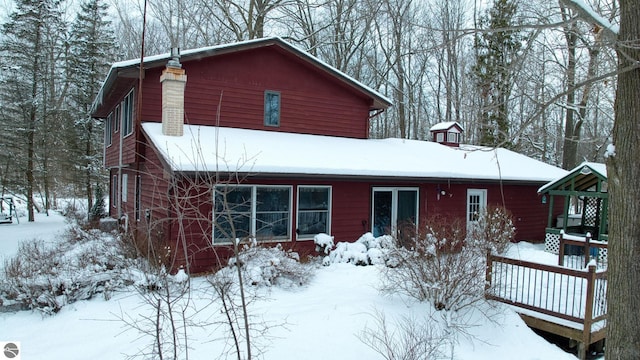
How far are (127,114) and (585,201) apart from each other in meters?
14.1

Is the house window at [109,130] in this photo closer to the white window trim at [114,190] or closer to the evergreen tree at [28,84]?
the white window trim at [114,190]

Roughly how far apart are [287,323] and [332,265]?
360 centimetres

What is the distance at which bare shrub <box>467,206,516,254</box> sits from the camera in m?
8.11

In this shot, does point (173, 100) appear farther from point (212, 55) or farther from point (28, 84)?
point (28, 84)

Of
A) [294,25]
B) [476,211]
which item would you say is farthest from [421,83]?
[476,211]

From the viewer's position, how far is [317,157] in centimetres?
1061

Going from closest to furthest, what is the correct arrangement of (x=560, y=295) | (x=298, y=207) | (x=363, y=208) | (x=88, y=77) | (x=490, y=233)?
(x=560, y=295), (x=490, y=233), (x=298, y=207), (x=363, y=208), (x=88, y=77)

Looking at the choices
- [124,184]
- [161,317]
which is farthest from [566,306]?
[124,184]

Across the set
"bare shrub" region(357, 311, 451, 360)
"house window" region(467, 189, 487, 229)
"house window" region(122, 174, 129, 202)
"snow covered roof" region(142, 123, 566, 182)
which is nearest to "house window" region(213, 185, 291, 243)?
"snow covered roof" region(142, 123, 566, 182)

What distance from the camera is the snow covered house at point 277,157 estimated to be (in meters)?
9.32

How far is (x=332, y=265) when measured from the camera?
946 centimetres

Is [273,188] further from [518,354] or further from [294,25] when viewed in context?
[294,25]

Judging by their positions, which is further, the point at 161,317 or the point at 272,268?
the point at 272,268

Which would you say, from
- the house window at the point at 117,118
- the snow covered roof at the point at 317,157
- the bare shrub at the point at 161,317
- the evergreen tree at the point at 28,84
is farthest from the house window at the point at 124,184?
the evergreen tree at the point at 28,84
